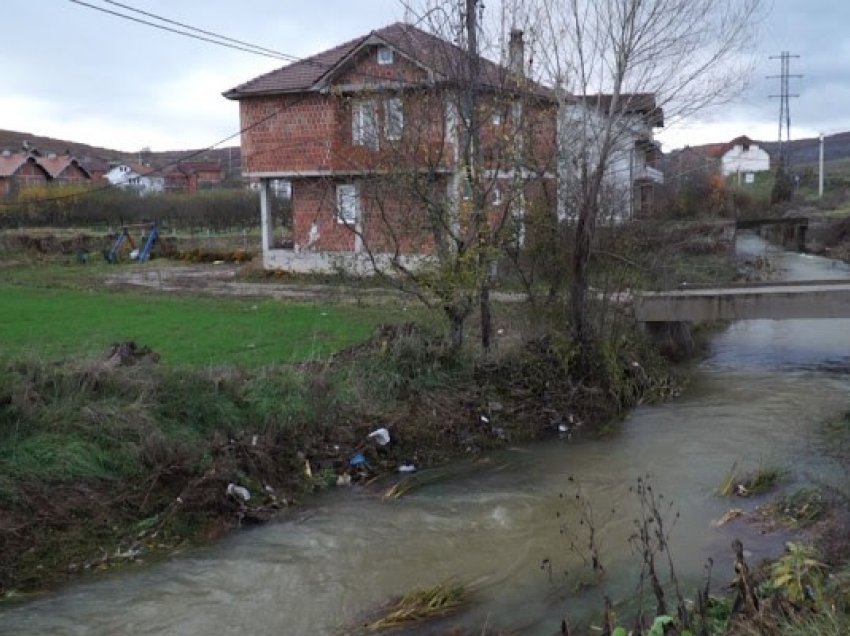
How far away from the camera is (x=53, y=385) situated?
10.2m

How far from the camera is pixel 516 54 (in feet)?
44.7

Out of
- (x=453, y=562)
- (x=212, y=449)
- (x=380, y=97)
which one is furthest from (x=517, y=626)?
(x=380, y=97)

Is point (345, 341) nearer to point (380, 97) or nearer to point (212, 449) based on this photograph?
point (380, 97)

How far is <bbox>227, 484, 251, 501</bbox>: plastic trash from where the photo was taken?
384 inches

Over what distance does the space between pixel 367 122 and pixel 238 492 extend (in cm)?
670

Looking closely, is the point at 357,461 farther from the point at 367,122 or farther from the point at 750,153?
the point at 750,153

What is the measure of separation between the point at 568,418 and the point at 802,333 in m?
11.0

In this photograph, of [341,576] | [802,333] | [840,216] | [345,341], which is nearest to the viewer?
[341,576]

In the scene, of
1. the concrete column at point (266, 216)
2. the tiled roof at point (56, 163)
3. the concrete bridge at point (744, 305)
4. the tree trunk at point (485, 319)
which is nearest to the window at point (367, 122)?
the tree trunk at point (485, 319)

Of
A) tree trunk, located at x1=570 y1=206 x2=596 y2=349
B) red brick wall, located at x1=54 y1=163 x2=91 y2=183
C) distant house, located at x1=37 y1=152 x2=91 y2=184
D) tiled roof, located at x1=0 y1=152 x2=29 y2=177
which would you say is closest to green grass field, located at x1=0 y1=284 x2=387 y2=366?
tree trunk, located at x1=570 y1=206 x2=596 y2=349

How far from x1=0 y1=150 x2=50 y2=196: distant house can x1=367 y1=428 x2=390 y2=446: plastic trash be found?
78544 millimetres

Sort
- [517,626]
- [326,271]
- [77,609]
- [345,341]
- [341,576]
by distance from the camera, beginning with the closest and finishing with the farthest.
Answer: [517,626] < [77,609] < [341,576] < [345,341] < [326,271]

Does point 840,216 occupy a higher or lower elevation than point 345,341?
higher

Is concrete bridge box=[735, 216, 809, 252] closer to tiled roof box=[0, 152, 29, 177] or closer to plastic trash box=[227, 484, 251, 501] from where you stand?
plastic trash box=[227, 484, 251, 501]
